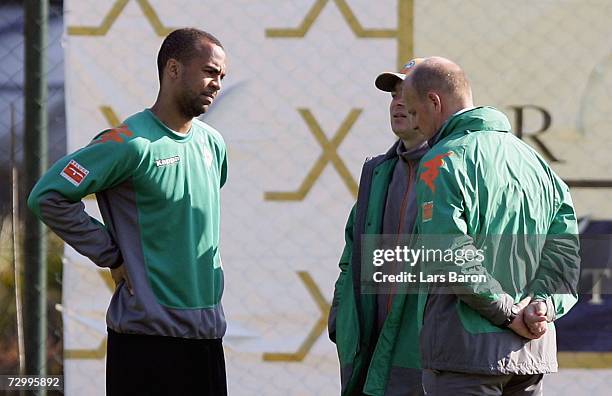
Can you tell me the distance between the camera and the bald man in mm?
2812

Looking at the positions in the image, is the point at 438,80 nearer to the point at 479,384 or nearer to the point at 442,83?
the point at 442,83

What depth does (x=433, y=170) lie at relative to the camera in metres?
2.84

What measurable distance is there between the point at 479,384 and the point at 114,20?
2.15 meters

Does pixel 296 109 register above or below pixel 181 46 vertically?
below

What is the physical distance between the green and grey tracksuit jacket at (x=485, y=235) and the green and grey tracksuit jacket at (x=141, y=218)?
27.7 inches

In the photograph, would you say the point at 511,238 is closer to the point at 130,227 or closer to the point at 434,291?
the point at 434,291

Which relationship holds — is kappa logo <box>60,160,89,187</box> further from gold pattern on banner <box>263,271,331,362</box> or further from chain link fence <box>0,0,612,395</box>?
gold pattern on banner <box>263,271,331,362</box>

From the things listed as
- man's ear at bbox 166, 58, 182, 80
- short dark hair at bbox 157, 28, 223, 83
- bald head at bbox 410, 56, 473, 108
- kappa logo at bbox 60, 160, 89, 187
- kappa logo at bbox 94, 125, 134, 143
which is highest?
short dark hair at bbox 157, 28, 223, 83

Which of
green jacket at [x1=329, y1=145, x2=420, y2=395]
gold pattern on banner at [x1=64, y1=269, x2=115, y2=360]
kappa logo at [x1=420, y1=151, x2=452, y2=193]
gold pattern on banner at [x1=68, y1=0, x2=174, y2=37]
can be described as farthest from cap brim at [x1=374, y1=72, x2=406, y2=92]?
gold pattern on banner at [x1=64, y1=269, x2=115, y2=360]

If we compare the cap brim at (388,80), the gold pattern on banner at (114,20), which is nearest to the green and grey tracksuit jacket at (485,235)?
the cap brim at (388,80)

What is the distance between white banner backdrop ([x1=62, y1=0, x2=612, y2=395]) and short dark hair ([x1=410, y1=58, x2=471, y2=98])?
1.29 meters

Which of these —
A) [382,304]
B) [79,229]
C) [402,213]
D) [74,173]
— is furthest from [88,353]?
[402,213]


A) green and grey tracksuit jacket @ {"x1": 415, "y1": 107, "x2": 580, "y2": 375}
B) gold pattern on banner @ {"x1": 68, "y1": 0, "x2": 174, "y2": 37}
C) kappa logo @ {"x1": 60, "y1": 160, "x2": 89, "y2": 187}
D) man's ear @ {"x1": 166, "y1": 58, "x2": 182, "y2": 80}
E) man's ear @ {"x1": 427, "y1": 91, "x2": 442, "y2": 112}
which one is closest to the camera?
green and grey tracksuit jacket @ {"x1": 415, "y1": 107, "x2": 580, "y2": 375}

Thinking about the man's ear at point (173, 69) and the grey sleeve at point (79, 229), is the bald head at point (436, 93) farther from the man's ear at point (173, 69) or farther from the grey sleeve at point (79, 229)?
the grey sleeve at point (79, 229)
